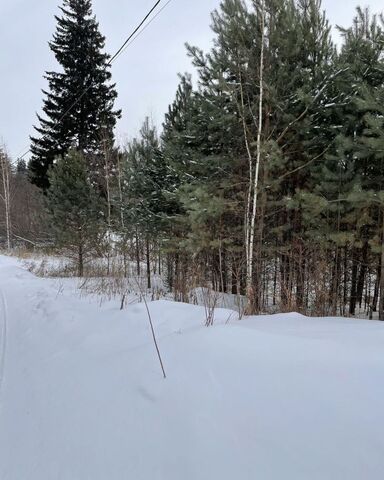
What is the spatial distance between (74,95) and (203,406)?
783 inches

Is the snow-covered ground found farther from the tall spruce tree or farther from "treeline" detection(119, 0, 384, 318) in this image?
the tall spruce tree

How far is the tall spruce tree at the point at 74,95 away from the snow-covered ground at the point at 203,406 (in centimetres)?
1650

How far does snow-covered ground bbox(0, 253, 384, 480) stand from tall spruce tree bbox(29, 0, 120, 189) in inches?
649

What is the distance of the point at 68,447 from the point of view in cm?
226

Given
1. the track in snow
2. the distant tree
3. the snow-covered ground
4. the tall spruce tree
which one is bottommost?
the track in snow

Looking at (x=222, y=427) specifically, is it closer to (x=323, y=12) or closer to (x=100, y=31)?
(x=323, y=12)

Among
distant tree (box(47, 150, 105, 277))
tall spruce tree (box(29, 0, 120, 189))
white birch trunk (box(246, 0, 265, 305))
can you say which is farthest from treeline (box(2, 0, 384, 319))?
tall spruce tree (box(29, 0, 120, 189))

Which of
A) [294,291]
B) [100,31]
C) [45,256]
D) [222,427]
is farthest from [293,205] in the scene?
[100,31]

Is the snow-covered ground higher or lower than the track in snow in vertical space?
higher

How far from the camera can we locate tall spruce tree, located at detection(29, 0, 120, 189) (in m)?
18.0

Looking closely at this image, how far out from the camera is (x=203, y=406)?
2311mm

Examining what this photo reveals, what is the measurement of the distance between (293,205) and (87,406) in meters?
6.19

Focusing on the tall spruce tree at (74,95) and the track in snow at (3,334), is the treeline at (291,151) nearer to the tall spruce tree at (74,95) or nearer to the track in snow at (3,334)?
the track in snow at (3,334)

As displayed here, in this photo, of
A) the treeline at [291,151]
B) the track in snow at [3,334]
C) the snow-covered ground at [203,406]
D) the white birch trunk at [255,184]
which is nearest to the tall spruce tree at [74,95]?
the treeline at [291,151]
